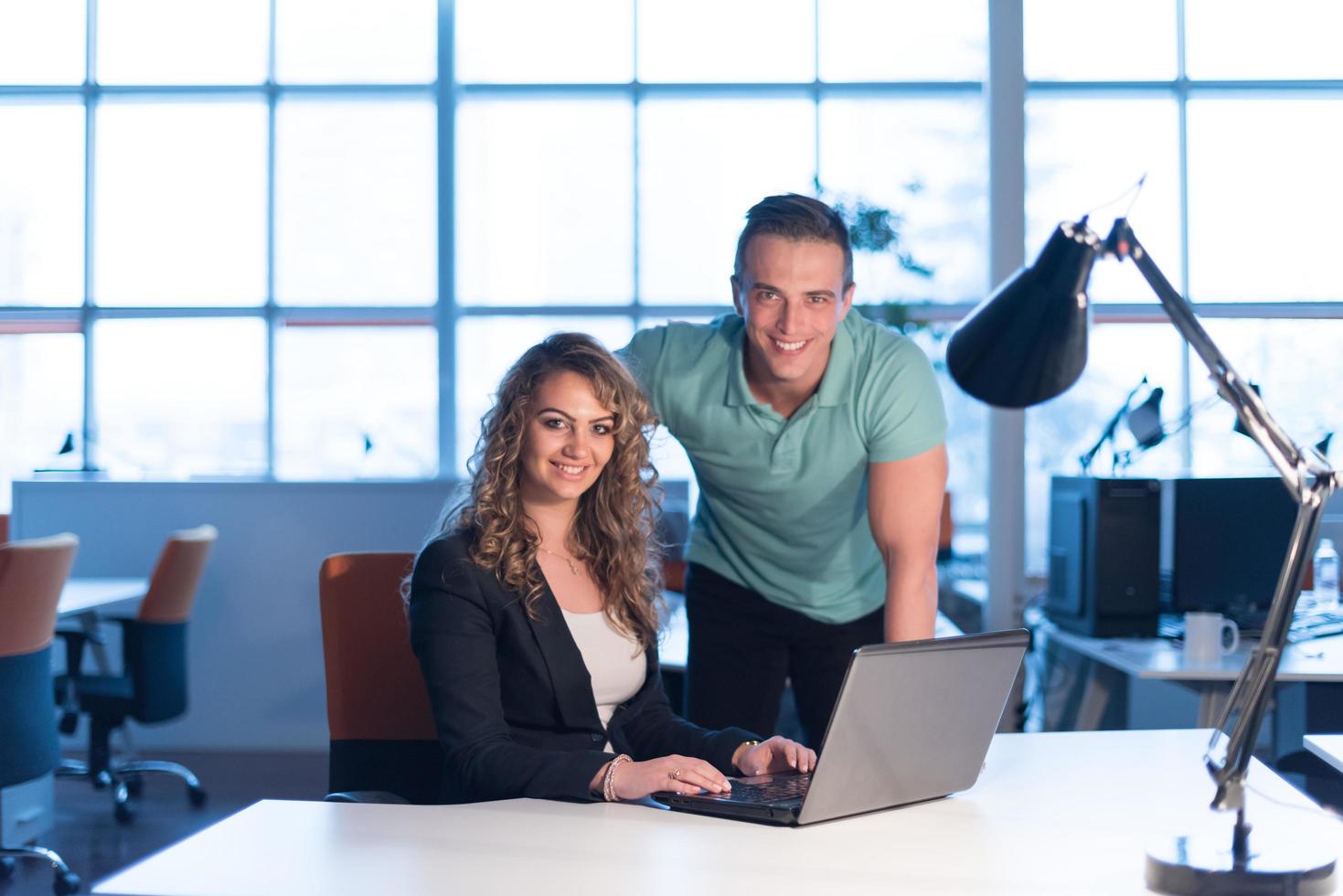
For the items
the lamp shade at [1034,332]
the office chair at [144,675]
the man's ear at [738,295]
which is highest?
the man's ear at [738,295]

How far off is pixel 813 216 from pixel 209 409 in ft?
14.6

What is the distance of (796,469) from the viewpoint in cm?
220

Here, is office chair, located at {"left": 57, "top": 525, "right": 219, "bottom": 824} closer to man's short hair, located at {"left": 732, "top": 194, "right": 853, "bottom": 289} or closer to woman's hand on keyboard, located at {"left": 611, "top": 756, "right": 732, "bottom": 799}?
man's short hair, located at {"left": 732, "top": 194, "right": 853, "bottom": 289}

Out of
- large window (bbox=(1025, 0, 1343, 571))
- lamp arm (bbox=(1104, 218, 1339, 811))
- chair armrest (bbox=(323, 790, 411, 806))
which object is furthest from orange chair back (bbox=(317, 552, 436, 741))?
large window (bbox=(1025, 0, 1343, 571))

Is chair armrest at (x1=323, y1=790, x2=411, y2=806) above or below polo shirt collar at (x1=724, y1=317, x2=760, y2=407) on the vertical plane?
below

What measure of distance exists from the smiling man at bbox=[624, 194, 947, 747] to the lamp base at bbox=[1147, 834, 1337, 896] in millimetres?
888

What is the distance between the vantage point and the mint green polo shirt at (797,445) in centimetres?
216

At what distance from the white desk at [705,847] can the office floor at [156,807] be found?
2.30m

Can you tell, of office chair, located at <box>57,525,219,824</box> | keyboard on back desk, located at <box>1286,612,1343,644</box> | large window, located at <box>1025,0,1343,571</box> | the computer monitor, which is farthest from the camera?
large window, located at <box>1025,0,1343,571</box>

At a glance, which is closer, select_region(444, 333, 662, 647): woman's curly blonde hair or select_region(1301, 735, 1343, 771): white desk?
select_region(1301, 735, 1343, 771): white desk

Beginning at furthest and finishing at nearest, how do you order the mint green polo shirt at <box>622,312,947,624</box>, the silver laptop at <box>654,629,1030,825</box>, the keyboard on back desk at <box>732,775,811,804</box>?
the mint green polo shirt at <box>622,312,947,624</box> → the keyboard on back desk at <box>732,775,811,804</box> → the silver laptop at <box>654,629,1030,825</box>

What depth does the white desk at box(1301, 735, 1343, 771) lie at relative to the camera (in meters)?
1.70

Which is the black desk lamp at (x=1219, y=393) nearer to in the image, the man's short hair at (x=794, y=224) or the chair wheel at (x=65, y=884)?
the man's short hair at (x=794, y=224)

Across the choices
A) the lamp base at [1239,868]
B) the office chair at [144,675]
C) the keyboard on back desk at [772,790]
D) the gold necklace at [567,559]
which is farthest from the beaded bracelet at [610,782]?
the office chair at [144,675]
